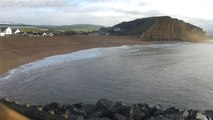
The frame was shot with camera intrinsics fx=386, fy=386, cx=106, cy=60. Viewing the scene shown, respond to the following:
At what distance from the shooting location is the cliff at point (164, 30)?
135750mm

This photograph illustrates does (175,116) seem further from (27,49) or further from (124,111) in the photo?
(27,49)

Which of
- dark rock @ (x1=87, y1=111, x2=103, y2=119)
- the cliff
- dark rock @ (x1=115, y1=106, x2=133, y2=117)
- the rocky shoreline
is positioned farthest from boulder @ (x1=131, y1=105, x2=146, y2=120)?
the cliff

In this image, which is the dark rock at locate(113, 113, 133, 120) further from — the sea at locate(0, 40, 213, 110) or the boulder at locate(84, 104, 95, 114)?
the sea at locate(0, 40, 213, 110)

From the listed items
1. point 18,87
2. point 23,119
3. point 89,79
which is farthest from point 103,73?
point 23,119

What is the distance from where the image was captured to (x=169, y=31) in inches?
5418

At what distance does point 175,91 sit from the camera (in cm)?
2605

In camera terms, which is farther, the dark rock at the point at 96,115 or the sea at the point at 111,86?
the sea at the point at 111,86

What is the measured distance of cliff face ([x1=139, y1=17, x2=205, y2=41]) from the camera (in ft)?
445

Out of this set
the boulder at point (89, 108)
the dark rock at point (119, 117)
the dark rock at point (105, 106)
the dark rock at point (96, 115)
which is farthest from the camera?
the boulder at point (89, 108)

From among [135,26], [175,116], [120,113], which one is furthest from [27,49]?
[135,26]

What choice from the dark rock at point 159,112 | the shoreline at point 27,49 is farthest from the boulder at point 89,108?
the shoreline at point 27,49

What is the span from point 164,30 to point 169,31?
1.80 m

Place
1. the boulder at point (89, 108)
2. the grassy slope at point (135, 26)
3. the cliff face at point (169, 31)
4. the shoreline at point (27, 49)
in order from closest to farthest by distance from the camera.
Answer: the boulder at point (89, 108)
the shoreline at point (27, 49)
the cliff face at point (169, 31)
the grassy slope at point (135, 26)

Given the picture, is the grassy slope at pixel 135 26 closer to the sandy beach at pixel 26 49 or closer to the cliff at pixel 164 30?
the cliff at pixel 164 30
